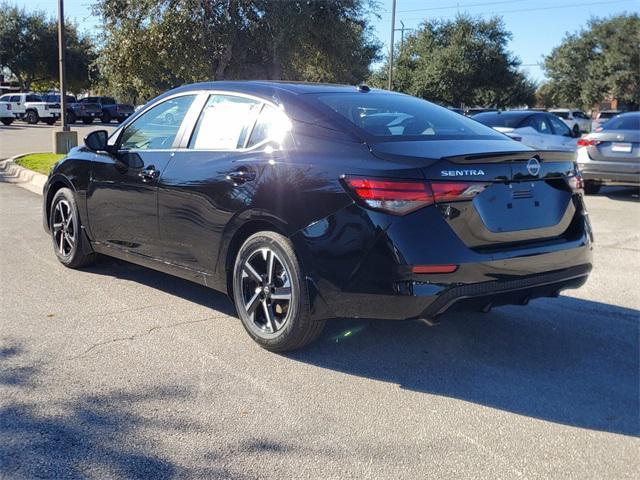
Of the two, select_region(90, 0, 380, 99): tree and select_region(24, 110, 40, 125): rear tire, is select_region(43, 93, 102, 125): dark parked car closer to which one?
select_region(24, 110, 40, 125): rear tire

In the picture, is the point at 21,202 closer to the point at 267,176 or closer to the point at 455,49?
the point at 267,176

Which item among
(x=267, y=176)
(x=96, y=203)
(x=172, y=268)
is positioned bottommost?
(x=172, y=268)

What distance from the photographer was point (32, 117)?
40.4 metres

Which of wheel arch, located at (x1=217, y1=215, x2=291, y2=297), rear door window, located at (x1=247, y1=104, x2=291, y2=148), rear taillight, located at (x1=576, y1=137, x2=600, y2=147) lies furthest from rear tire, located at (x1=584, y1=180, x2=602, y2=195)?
wheel arch, located at (x1=217, y1=215, x2=291, y2=297)

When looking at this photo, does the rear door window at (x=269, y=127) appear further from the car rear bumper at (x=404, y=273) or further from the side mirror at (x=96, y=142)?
the side mirror at (x=96, y=142)

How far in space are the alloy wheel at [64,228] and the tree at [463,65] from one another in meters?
37.0

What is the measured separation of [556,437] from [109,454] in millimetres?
2129

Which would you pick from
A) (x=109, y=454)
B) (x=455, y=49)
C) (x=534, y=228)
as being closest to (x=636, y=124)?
(x=534, y=228)

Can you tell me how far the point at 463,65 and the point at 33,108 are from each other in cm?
2591

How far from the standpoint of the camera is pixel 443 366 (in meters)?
4.14

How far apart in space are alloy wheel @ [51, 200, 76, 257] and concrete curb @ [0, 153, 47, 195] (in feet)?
17.6

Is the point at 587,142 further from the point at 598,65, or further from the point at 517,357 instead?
the point at 598,65

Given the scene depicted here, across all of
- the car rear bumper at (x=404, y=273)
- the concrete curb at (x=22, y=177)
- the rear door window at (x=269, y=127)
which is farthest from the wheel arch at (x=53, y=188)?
the concrete curb at (x=22, y=177)

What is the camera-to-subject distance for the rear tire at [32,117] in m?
40.1
